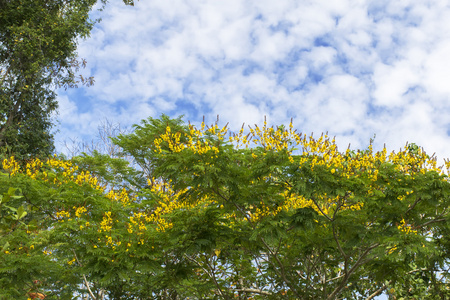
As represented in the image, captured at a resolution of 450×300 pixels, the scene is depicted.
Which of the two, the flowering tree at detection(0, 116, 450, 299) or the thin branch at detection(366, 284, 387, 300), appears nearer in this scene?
the flowering tree at detection(0, 116, 450, 299)

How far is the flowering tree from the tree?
7.03 metres

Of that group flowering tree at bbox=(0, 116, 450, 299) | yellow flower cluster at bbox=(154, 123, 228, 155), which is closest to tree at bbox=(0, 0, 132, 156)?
flowering tree at bbox=(0, 116, 450, 299)

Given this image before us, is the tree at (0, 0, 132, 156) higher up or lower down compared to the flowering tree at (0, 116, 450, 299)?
higher up

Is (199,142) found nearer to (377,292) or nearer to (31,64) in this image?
(377,292)

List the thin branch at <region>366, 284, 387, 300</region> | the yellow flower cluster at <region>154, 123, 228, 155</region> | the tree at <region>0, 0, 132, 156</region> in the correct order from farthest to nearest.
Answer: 1. the tree at <region>0, 0, 132, 156</region>
2. the thin branch at <region>366, 284, 387, 300</region>
3. the yellow flower cluster at <region>154, 123, 228, 155</region>

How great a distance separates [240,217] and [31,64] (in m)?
11.8

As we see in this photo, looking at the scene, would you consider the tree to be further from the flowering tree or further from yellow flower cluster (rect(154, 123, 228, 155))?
yellow flower cluster (rect(154, 123, 228, 155))

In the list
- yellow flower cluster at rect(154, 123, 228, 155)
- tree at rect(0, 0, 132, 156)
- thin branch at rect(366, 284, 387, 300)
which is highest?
tree at rect(0, 0, 132, 156)

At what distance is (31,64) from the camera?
15.2m

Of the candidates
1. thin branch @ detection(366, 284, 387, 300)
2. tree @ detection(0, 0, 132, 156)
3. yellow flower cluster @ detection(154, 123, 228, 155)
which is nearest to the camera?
yellow flower cluster @ detection(154, 123, 228, 155)

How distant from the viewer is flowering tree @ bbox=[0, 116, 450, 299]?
604 centimetres

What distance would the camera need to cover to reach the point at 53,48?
16.0 meters

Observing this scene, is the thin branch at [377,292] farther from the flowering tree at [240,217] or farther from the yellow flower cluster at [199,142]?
the yellow flower cluster at [199,142]

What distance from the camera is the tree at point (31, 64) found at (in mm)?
15102
